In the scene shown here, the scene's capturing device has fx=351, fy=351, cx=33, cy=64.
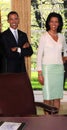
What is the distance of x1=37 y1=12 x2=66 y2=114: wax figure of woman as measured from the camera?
158 inches

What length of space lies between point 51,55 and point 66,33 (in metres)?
2.39

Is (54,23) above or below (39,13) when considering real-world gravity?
below

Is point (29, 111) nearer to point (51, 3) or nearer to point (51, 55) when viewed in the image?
point (51, 55)

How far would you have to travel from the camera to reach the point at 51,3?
6.37 metres

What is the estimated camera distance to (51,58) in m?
4.07

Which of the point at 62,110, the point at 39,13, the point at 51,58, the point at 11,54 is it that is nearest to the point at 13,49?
the point at 11,54

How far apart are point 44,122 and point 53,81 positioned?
6.97ft

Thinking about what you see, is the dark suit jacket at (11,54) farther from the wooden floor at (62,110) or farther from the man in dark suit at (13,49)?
the wooden floor at (62,110)

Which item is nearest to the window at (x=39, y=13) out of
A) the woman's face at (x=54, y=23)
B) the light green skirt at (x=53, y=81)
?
the light green skirt at (x=53, y=81)

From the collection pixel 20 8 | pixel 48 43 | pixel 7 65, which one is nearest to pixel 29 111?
pixel 48 43

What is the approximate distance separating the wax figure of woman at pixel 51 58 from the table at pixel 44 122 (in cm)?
183

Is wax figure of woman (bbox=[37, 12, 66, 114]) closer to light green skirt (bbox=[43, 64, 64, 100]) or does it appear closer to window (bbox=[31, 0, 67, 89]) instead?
light green skirt (bbox=[43, 64, 64, 100])

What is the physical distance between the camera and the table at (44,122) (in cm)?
198

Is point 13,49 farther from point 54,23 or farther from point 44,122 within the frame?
point 44,122
